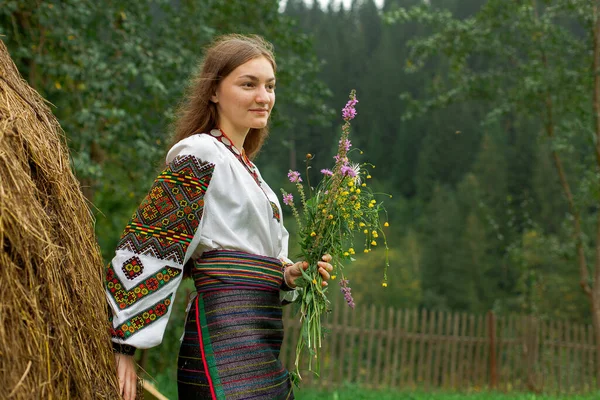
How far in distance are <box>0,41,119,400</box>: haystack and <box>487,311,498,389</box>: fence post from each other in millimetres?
9261

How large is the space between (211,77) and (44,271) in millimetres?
997

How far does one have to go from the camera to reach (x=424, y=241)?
53.1m

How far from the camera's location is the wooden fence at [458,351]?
1008 cm

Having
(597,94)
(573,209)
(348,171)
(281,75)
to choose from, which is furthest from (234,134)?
(573,209)

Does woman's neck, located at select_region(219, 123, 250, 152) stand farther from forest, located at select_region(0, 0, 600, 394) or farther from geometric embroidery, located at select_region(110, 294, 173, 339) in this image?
geometric embroidery, located at select_region(110, 294, 173, 339)

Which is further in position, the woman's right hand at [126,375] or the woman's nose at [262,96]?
the woman's nose at [262,96]

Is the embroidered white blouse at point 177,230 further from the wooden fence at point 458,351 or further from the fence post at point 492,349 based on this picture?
the fence post at point 492,349

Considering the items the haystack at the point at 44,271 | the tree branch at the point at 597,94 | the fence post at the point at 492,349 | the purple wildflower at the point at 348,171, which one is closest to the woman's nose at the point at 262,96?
the purple wildflower at the point at 348,171

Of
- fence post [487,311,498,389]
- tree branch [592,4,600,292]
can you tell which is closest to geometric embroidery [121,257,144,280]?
tree branch [592,4,600,292]

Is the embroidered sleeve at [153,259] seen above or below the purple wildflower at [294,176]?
below

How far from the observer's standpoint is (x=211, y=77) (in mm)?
2561

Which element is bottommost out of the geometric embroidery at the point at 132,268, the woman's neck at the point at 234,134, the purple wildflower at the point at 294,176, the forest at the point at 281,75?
the geometric embroidery at the point at 132,268

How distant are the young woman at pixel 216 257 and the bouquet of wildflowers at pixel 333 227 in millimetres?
59

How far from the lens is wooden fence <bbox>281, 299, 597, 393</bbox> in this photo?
10.1 meters
